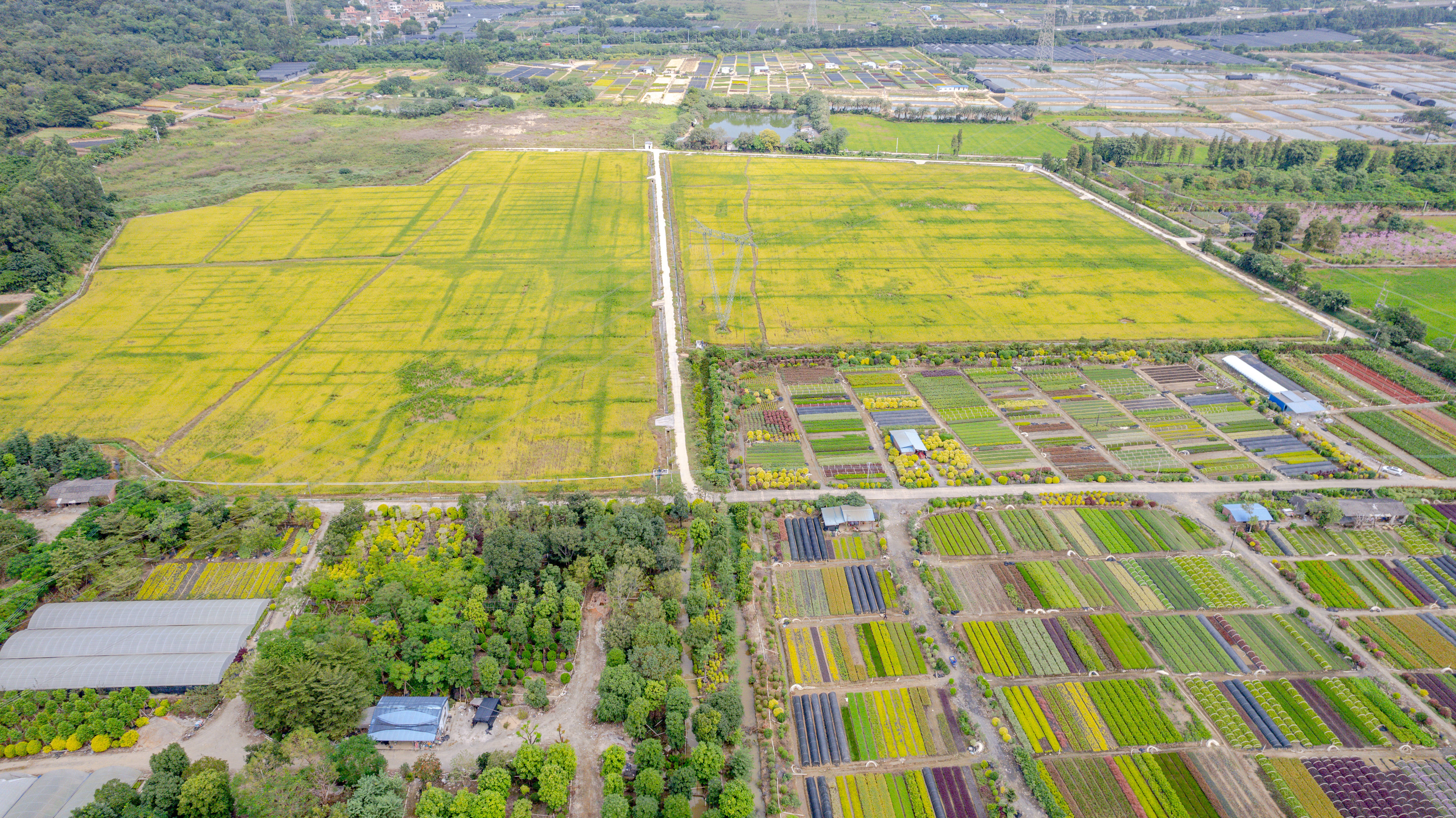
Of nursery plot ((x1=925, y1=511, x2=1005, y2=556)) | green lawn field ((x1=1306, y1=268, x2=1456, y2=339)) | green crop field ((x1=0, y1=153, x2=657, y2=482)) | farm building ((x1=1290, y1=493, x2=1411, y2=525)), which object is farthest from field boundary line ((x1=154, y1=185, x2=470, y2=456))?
green lawn field ((x1=1306, y1=268, x2=1456, y2=339))

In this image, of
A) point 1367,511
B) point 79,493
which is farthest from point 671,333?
point 1367,511

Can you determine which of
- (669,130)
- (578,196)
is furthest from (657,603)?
(669,130)

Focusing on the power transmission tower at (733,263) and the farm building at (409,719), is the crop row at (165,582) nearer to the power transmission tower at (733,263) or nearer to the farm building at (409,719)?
the farm building at (409,719)

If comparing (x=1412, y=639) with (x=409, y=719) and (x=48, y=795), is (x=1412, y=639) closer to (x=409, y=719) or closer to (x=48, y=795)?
(x=409, y=719)

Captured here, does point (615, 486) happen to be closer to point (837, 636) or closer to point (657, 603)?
point (657, 603)

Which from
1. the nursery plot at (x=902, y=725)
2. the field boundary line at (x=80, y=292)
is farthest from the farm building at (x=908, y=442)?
the field boundary line at (x=80, y=292)
